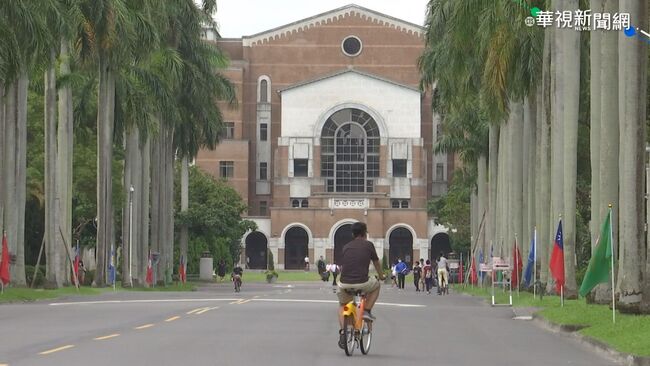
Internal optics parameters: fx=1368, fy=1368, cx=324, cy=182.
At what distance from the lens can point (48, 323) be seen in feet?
84.7

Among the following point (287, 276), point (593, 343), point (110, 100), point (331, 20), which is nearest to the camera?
point (593, 343)

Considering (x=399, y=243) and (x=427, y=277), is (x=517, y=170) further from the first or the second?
(x=399, y=243)

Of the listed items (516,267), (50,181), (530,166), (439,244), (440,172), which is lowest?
Answer: (516,267)

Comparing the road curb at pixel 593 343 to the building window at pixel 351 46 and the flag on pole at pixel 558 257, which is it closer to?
the flag on pole at pixel 558 257

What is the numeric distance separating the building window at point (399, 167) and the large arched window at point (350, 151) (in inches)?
66.8

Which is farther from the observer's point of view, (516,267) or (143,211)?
(143,211)

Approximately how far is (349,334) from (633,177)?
856 cm

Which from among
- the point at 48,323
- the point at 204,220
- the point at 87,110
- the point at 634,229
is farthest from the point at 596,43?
the point at 204,220

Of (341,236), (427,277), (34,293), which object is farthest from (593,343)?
(341,236)

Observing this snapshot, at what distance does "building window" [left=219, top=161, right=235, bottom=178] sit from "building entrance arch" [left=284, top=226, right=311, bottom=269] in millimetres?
8924

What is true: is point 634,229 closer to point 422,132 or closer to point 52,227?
point 52,227

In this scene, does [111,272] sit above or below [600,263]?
below

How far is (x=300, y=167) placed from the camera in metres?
125

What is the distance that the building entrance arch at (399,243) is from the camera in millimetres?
121938
